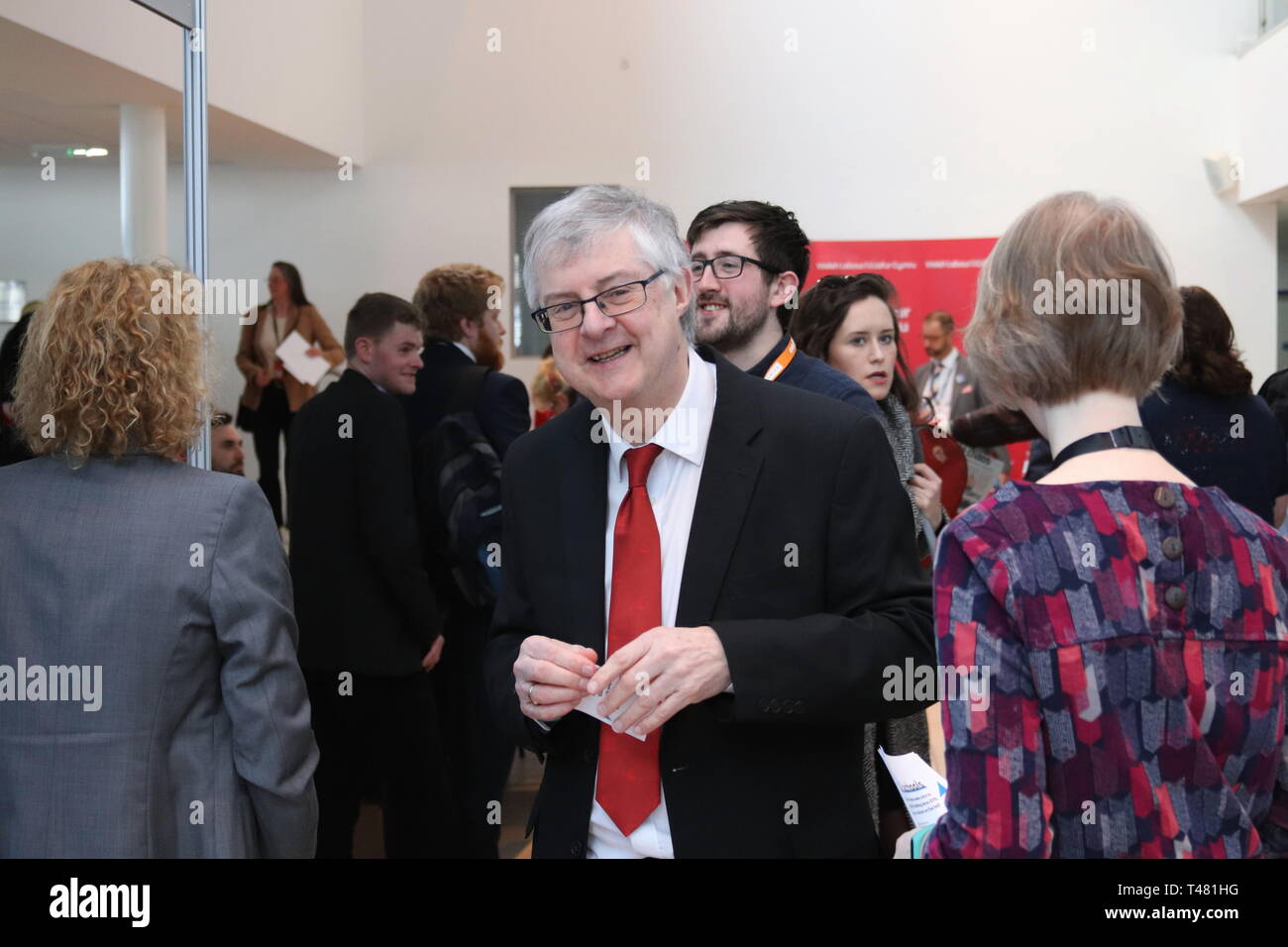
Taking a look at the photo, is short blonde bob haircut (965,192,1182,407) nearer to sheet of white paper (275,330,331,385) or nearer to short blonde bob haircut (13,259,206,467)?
short blonde bob haircut (13,259,206,467)

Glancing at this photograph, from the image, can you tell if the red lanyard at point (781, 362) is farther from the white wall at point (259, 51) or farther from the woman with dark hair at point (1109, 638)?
the white wall at point (259, 51)

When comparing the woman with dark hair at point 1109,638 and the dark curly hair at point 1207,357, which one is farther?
the dark curly hair at point 1207,357

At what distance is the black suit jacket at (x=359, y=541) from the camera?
3744mm

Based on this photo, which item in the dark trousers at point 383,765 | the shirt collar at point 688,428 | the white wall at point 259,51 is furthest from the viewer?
the white wall at point 259,51

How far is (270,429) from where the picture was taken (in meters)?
7.94

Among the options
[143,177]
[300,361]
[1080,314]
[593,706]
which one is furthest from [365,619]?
[300,361]

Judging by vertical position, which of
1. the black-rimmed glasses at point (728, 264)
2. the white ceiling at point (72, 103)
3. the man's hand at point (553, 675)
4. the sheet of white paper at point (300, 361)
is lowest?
the man's hand at point (553, 675)

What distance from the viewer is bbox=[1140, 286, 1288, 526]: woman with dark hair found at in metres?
3.30

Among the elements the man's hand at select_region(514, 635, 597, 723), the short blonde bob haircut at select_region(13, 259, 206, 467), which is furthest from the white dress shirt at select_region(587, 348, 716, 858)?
the short blonde bob haircut at select_region(13, 259, 206, 467)

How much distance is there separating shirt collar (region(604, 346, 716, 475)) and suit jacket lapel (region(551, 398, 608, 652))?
4cm

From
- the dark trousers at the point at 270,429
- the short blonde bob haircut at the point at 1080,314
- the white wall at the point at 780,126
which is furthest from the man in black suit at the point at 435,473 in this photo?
the white wall at the point at 780,126

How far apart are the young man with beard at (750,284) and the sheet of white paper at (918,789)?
1225 millimetres

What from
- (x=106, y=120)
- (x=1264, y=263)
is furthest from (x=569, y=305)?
(x=1264, y=263)
